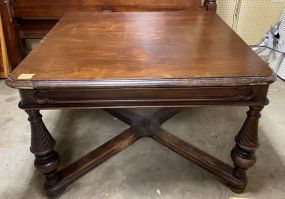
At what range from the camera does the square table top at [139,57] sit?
86 cm

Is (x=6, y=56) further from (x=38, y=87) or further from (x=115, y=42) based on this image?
(x=38, y=87)

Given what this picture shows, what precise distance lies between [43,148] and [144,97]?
443mm

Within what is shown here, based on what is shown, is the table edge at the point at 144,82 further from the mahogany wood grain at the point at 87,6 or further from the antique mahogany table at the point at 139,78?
the mahogany wood grain at the point at 87,6

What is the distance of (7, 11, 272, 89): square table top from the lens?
0.86 meters

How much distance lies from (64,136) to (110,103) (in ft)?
2.29

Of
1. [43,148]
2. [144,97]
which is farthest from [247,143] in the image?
[43,148]

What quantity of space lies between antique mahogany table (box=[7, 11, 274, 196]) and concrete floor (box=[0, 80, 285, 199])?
73 mm

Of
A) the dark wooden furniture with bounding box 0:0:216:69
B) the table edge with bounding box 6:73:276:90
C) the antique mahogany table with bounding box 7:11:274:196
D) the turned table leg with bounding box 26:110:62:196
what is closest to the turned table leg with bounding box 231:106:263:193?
the antique mahogany table with bounding box 7:11:274:196

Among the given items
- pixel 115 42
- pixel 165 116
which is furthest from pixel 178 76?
pixel 165 116

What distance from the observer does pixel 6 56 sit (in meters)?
2.06

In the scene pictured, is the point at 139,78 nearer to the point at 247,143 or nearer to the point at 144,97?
the point at 144,97

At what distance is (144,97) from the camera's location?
91 cm

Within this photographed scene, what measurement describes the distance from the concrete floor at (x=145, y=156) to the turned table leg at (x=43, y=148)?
0.15m

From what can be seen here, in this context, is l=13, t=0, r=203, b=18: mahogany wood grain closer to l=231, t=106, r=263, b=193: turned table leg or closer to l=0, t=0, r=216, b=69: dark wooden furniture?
l=0, t=0, r=216, b=69: dark wooden furniture
